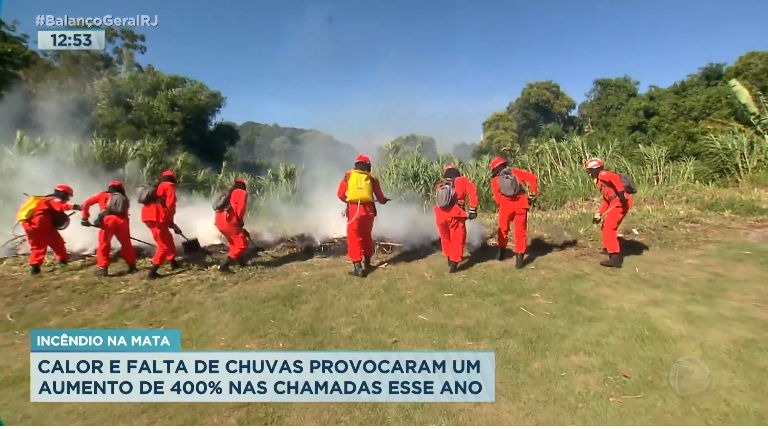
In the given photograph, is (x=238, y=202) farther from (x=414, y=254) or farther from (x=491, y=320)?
(x=491, y=320)

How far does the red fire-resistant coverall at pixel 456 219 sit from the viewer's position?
7074 mm

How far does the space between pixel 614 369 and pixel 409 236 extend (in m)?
5.18

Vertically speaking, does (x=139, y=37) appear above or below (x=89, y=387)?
above

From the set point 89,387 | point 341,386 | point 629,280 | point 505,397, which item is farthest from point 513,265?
point 89,387

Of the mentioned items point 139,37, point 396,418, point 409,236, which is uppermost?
point 139,37

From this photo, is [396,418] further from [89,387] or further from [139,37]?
[139,37]

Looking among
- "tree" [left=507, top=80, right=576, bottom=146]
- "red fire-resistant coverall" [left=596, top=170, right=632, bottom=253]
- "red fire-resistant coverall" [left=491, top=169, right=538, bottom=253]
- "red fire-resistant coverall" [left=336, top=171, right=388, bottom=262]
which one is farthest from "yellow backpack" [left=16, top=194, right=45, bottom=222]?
"tree" [left=507, top=80, right=576, bottom=146]

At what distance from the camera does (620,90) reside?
30984mm

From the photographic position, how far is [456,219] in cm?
711

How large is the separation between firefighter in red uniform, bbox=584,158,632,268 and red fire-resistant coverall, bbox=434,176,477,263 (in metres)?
1.94

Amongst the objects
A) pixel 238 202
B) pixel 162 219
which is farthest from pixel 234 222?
pixel 162 219

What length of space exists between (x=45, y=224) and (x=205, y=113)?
15.0m

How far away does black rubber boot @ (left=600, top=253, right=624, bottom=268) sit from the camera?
7.33 m

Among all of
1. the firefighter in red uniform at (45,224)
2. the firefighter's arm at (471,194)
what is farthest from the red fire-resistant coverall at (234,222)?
the firefighter's arm at (471,194)
